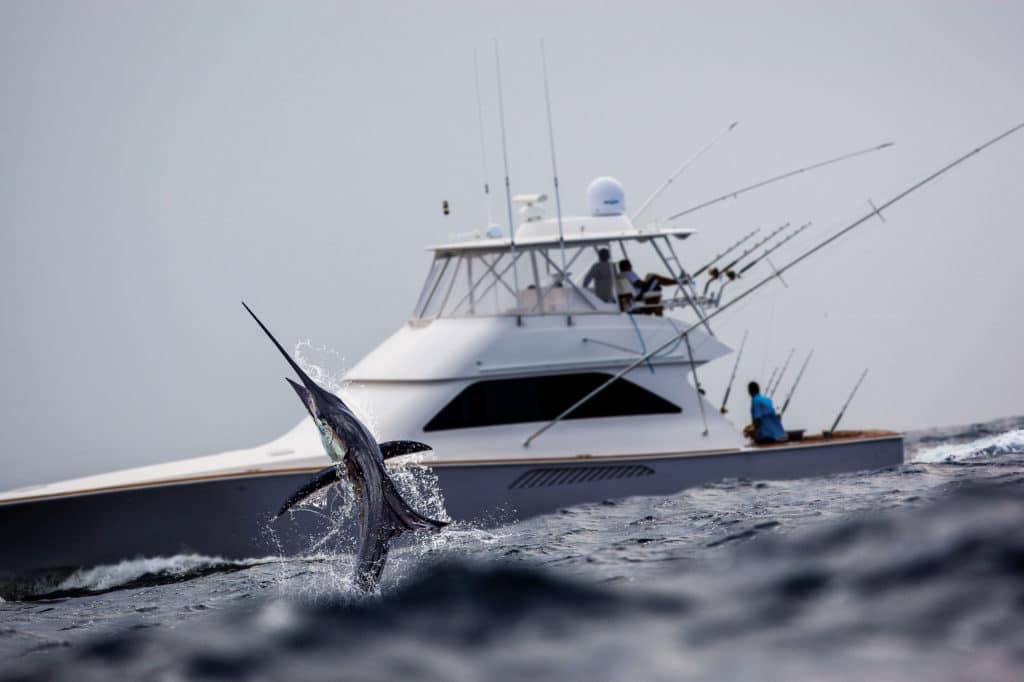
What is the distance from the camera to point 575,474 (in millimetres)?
12578

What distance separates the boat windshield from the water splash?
3914 millimetres

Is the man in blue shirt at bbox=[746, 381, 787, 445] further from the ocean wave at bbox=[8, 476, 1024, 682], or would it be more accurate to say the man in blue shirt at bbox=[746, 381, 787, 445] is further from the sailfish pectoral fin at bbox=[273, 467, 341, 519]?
the sailfish pectoral fin at bbox=[273, 467, 341, 519]

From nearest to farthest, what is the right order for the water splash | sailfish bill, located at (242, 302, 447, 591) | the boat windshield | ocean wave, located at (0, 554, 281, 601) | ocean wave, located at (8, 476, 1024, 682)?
ocean wave, located at (8, 476, 1024, 682), sailfish bill, located at (242, 302, 447, 591), ocean wave, located at (0, 554, 281, 601), the water splash, the boat windshield

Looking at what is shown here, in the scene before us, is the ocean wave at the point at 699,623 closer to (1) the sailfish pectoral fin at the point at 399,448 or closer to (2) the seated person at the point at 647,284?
(1) the sailfish pectoral fin at the point at 399,448

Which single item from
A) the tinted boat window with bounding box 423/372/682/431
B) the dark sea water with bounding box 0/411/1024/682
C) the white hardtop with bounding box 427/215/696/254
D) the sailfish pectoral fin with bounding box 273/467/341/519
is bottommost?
the dark sea water with bounding box 0/411/1024/682

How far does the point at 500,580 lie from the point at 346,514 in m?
6.67

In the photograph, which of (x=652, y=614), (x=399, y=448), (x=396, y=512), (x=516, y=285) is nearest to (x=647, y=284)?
(x=516, y=285)

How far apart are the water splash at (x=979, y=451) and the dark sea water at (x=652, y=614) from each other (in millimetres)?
5930

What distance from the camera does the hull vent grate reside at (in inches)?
486

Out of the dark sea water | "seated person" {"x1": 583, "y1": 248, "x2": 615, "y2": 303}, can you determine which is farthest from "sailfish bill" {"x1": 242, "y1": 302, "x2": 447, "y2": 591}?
"seated person" {"x1": 583, "y1": 248, "x2": 615, "y2": 303}

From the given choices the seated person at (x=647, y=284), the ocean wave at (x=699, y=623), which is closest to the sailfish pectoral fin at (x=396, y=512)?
the ocean wave at (x=699, y=623)

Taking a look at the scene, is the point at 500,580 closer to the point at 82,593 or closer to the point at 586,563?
the point at 586,563

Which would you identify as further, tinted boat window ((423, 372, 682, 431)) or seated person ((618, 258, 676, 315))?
seated person ((618, 258, 676, 315))

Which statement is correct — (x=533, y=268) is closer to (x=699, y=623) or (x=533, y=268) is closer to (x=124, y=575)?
(x=124, y=575)
